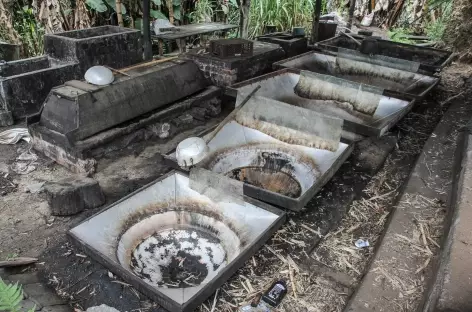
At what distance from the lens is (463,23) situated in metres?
9.69

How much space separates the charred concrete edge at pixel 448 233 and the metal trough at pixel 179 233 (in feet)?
4.54

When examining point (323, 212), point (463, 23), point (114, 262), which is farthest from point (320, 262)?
point (463, 23)

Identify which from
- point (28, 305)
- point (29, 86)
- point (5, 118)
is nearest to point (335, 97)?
point (29, 86)

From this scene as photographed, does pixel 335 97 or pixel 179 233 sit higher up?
pixel 335 97

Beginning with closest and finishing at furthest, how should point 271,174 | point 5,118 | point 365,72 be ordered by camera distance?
1. point 271,174
2. point 5,118
3. point 365,72

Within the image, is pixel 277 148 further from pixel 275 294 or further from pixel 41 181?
pixel 41 181

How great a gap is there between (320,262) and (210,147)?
2.03 meters

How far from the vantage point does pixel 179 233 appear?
13.3ft

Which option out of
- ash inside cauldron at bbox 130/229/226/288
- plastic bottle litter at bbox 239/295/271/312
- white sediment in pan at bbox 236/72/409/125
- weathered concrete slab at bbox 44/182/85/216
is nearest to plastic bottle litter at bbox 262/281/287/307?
plastic bottle litter at bbox 239/295/271/312

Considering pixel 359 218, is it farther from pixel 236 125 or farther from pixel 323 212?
pixel 236 125

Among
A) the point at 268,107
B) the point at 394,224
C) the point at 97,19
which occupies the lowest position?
the point at 394,224

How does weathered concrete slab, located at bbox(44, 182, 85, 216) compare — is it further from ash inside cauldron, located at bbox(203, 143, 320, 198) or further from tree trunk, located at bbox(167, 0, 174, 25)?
tree trunk, located at bbox(167, 0, 174, 25)

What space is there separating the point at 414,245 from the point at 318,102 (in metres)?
3.60

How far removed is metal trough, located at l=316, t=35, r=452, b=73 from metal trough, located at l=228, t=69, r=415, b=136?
2.13 m
